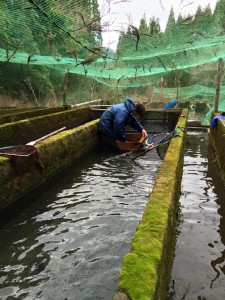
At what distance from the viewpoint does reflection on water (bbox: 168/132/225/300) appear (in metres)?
3.00

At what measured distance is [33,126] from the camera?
8.49 metres

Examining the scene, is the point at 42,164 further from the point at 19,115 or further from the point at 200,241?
the point at 19,115

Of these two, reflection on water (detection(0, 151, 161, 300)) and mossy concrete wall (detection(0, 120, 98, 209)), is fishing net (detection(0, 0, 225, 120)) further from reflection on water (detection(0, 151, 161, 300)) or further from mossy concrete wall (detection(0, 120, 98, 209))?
reflection on water (detection(0, 151, 161, 300))

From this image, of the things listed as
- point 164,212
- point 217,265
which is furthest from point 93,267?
point 217,265

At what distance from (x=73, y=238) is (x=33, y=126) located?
5.42 meters

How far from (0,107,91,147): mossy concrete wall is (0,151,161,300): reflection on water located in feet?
7.33

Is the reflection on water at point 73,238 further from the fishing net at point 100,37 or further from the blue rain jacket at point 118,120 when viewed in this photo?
the fishing net at point 100,37

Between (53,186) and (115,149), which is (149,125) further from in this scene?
(53,186)

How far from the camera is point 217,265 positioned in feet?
11.2

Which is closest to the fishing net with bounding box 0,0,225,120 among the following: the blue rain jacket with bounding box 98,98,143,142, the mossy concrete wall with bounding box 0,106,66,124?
the blue rain jacket with bounding box 98,98,143,142

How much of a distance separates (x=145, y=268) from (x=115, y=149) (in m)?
6.96

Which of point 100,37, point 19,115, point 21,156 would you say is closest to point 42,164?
point 21,156

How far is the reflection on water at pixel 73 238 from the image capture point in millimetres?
2877

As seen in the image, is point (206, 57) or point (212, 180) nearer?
point (212, 180)
